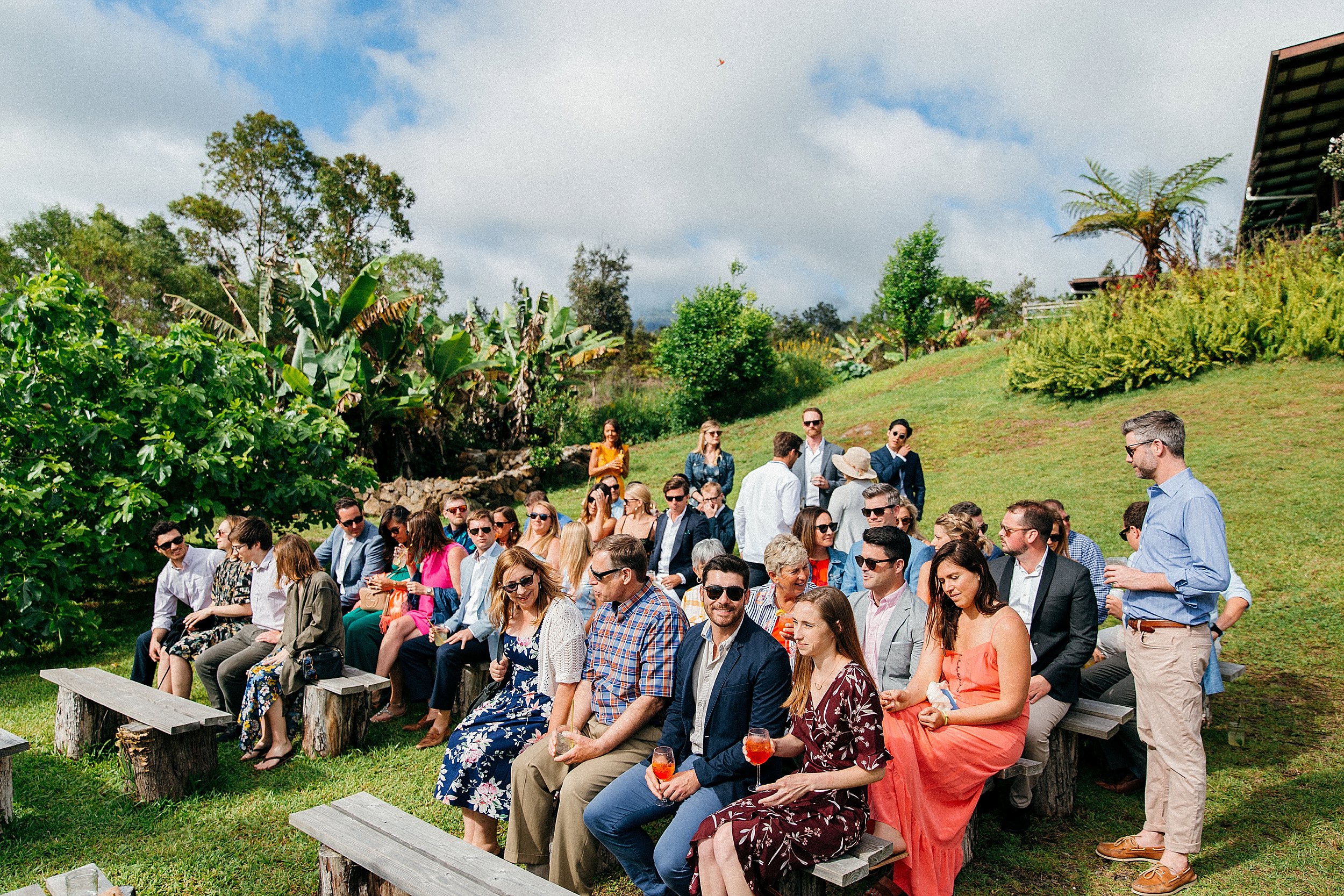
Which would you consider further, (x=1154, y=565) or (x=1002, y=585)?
(x=1002, y=585)

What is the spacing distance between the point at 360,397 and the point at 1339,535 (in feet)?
46.4

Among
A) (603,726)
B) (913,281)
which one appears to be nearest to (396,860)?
(603,726)

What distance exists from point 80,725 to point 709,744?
4776mm

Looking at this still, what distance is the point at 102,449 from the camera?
8062 millimetres

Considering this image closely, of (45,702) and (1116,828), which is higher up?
(1116,828)

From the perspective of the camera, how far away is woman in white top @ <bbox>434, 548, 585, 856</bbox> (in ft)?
14.1

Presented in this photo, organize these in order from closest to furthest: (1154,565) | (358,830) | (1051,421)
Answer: (358,830) < (1154,565) < (1051,421)

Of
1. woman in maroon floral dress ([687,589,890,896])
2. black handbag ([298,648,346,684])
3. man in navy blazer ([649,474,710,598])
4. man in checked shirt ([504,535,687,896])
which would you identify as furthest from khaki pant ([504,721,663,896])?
man in navy blazer ([649,474,710,598])

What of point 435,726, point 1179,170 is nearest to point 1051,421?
point 1179,170

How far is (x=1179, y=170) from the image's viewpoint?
15.8 metres

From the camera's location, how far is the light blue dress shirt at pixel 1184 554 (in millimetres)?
3775

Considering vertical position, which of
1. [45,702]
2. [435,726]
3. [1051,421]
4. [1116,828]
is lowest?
[45,702]

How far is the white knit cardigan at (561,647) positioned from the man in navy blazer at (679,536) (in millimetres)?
2551

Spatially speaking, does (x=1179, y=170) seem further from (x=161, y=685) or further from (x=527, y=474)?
(x=161, y=685)
